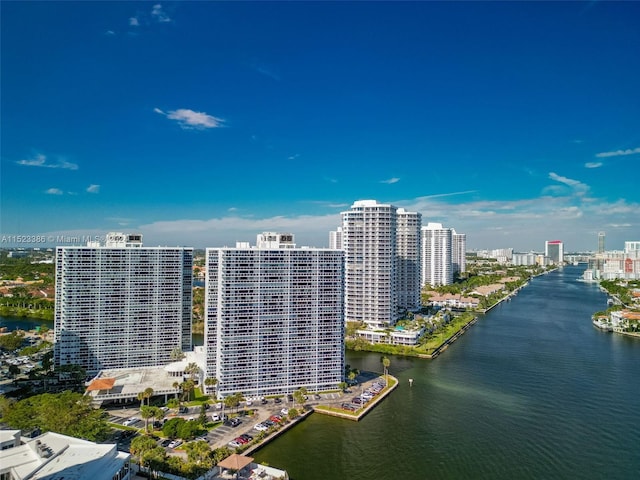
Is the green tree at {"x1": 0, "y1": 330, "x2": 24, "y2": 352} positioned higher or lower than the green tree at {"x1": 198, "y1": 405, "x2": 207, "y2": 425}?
higher

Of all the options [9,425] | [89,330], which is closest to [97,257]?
[89,330]

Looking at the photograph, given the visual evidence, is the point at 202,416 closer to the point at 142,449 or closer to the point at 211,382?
the point at 211,382

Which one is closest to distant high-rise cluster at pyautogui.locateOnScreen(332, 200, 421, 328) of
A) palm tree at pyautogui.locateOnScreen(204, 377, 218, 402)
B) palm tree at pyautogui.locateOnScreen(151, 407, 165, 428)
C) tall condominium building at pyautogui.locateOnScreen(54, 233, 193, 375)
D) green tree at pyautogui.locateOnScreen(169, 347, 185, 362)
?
tall condominium building at pyautogui.locateOnScreen(54, 233, 193, 375)

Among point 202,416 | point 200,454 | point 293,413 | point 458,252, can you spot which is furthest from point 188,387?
point 458,252

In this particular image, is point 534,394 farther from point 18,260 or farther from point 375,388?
point 18,260

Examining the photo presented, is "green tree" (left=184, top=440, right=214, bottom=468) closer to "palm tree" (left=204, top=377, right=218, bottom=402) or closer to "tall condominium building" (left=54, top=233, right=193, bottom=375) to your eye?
"palm tree" (left=204, top=377, right=218, bottom=402)
